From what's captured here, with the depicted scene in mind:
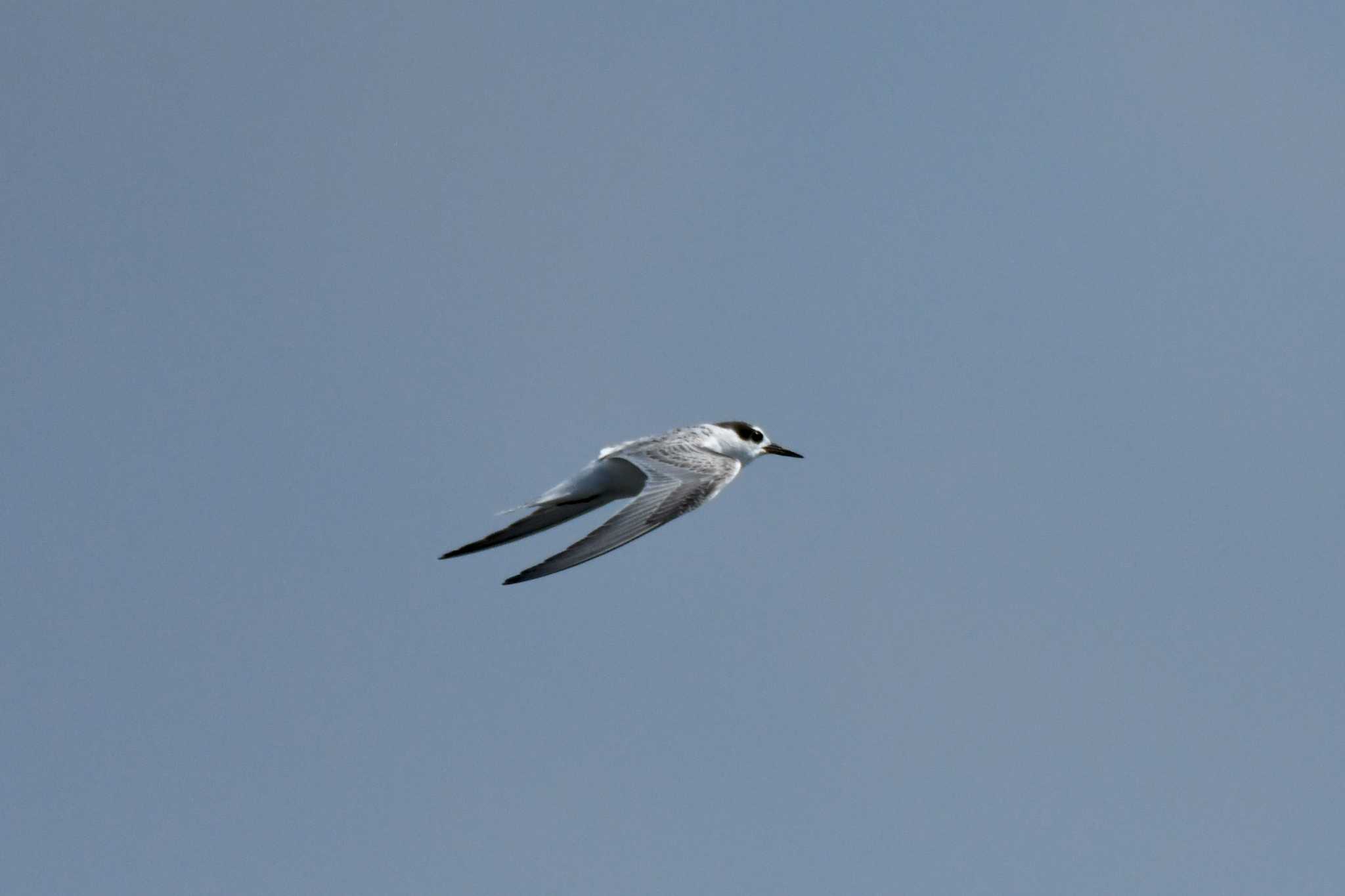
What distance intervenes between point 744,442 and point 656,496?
5.78m

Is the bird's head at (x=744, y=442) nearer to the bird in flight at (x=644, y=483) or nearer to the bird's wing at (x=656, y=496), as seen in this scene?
the bird in flight at (x=644, y=483)

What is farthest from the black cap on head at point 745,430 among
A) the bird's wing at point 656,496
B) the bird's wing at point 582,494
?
the bird's wing at point 582,494

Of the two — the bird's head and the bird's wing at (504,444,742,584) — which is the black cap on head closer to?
the bird's head

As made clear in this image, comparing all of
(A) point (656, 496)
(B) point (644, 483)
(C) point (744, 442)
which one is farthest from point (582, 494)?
(C) point (744, 442)

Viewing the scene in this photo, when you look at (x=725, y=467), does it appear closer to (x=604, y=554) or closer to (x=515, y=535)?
(x=515, y=535)

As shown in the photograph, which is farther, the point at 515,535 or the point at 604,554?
the point at 515,535

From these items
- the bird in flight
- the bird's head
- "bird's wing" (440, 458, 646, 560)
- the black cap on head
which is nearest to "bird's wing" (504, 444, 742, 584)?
the bird in flight

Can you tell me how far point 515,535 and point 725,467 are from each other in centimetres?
313

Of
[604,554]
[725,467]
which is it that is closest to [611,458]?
[725,467]

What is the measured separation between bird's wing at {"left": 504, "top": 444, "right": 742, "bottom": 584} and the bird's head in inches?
75.2

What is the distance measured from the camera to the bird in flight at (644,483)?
1762 cm

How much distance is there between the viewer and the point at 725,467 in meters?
20.2

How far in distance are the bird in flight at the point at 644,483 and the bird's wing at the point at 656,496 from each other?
0.01 metres

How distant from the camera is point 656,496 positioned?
18.0 meters
